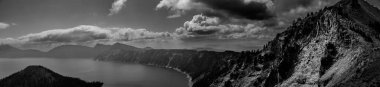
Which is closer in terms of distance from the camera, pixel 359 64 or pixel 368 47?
pixel 359 64

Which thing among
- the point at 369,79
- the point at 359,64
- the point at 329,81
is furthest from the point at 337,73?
the point at 369,79

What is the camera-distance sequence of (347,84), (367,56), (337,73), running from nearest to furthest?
(347,84), (367,56), (337,73)

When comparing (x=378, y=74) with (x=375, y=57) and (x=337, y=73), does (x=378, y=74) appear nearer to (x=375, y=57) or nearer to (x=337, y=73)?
(x=375, y=57)

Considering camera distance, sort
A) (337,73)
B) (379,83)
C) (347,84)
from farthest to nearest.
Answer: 1. (337,73)
2. (347,84)
3. (379,83)

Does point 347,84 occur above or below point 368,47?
below

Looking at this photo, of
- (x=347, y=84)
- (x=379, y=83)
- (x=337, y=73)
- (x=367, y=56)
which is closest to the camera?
(x=379, y=83)

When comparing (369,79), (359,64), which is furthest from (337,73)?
(369,79)

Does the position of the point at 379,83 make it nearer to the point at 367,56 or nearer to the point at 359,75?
the point at 359,75

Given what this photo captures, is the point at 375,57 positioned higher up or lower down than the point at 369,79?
higher up

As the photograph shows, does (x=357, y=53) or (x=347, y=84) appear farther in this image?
(x=357, y=53)
